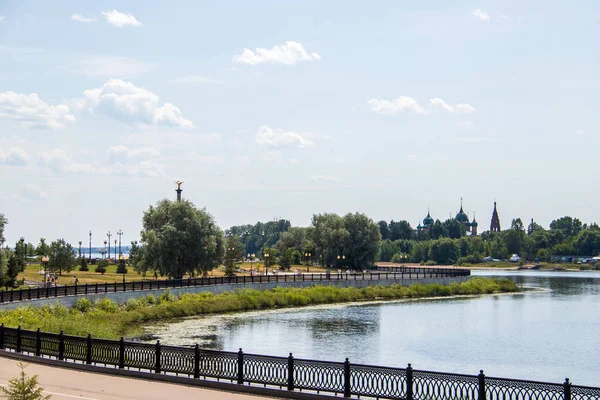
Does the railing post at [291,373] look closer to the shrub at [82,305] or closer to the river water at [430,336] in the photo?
the river water at [430,336]

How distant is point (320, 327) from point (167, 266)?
29.4m

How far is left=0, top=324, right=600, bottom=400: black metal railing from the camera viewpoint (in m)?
20.8

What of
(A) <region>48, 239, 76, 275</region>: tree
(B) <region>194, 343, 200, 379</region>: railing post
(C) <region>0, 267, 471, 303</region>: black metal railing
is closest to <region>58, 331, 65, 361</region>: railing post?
(B) <region>194, 343, 200, 379</region>: railing post

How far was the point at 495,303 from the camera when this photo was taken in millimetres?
82250

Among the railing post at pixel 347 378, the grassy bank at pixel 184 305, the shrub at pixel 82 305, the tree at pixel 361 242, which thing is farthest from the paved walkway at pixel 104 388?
the tree at pixel 361 242

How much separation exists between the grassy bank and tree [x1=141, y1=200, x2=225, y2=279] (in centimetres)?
996

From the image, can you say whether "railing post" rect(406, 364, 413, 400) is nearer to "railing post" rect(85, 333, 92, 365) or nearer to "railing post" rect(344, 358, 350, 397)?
"railing post" rect(344, 358, 350, 397)

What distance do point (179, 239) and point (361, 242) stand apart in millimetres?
46560

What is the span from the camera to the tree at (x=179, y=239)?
8169 cm

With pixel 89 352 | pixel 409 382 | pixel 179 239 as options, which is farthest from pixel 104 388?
pixel 179 239

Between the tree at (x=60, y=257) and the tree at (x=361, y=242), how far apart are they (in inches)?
1728

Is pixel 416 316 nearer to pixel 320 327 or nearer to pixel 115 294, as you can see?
pixel 320 327

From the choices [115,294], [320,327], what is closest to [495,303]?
[320,327]

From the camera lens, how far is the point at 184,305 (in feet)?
212
